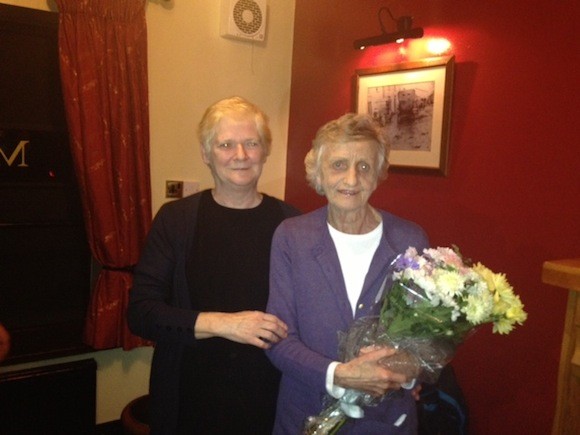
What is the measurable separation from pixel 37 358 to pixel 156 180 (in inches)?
49.4

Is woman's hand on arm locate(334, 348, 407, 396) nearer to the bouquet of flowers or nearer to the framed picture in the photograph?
the bouquet of flowers

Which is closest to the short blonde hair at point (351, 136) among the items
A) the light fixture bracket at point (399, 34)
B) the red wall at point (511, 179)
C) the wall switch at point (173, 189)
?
the red wall at point (511, 179)

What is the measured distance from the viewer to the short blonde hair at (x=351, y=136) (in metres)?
1.48

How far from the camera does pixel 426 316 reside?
1.20 m

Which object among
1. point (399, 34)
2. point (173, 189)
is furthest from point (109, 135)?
point (399, 34)

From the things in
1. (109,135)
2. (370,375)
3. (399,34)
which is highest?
(399,34)

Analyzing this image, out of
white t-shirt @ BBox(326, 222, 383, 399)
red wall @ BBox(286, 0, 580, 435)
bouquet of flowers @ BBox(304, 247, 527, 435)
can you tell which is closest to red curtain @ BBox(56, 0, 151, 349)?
red wall @ BBox(286, 0, 580, 435)

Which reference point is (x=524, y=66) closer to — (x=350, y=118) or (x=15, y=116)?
(x=350, y=118)

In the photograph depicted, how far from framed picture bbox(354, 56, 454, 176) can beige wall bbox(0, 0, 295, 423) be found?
0.97 metres

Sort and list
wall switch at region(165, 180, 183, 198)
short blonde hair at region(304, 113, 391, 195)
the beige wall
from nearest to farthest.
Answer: short blonde hair at region(304, 113, 391, 195) → the beige wall → wall switch at region(165, 180, 183, 198)

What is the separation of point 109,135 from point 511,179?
2.12 m

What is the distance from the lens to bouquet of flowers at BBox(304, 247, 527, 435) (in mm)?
1188

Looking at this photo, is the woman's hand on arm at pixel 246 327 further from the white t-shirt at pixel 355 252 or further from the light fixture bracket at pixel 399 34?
the light fixture bracket at pixel 399 34

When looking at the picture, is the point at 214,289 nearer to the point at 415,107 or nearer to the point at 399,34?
the point at 415,107
